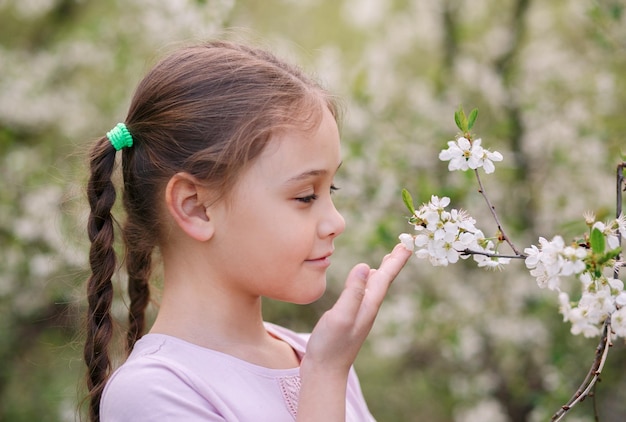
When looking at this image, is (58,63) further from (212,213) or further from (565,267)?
(565,267)

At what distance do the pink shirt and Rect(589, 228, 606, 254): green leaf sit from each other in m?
0.66

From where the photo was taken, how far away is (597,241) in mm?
1146

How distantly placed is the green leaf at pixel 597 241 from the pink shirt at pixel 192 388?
2.17 ft

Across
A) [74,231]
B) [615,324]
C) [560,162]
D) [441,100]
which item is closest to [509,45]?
[441,100]

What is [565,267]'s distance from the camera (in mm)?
1148

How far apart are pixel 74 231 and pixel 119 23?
238cm

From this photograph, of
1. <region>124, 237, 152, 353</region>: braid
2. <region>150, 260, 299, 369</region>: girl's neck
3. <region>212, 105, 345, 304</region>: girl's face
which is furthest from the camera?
<region>124, 237, 152, 353</region>: braid

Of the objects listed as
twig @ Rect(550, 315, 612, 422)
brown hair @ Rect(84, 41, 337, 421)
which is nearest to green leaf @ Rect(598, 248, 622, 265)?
twig @ Rect(550, 315, 612, 422)

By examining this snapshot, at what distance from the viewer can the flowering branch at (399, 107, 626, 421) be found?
1.15 meters

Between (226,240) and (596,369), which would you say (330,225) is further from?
(596,369)

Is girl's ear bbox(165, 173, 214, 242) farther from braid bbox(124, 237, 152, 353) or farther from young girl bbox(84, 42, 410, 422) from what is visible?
braid bbox(124, 237, 152, 353)

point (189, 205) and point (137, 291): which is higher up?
point (189, 205)

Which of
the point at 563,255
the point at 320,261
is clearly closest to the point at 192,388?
the point at 320,261

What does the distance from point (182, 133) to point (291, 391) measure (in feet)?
1.82
